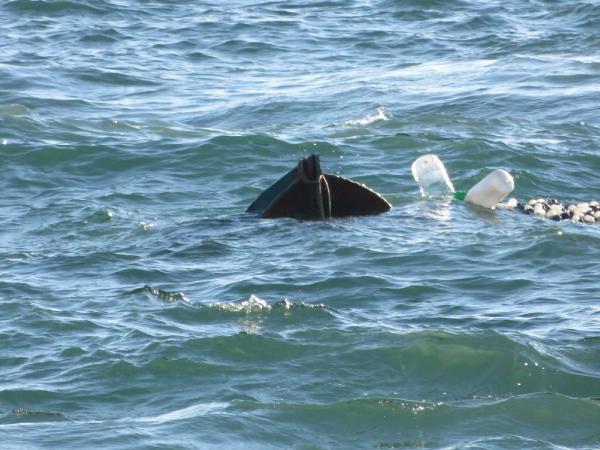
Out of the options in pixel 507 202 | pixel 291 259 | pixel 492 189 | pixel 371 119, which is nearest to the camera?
pixel 291 259

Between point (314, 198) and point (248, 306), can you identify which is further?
point (314, 198)

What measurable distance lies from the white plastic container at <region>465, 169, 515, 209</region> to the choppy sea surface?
136 millimetres

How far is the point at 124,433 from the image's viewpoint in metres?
7.61

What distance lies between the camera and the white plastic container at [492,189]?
41.5 feet

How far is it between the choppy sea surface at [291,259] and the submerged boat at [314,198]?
14 centimetres

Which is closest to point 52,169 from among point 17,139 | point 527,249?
point 17,139

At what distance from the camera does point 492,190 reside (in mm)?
12766

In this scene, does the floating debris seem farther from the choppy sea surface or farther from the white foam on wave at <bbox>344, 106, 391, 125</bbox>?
the white foam on wave at <bbox>344, 106, 391, 125</bbox>

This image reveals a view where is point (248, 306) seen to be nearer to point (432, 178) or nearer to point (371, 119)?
point (432, 178)

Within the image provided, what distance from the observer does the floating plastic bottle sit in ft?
41.5

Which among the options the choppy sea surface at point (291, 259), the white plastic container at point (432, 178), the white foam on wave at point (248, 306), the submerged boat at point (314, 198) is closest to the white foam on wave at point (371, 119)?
the choppy sea surface at point (291, 259)

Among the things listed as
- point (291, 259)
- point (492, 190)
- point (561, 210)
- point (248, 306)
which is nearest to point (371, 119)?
point (492, 190)

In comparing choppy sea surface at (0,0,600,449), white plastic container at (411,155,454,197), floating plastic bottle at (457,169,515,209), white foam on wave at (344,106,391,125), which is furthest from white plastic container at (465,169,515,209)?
white foam on wave at (344,106,391,125)

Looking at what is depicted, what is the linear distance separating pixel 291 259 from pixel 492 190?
7.98 feet
